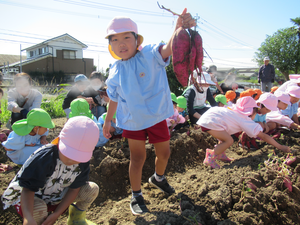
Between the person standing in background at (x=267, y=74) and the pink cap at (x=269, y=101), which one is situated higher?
the person standing in background at (x=267, y=74)

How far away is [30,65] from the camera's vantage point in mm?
25875

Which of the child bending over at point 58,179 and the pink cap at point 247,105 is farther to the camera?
the pink cap at point 247,105

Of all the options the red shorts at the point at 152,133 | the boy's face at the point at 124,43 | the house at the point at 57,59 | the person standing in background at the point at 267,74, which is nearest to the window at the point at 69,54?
the house at the point at 57,59

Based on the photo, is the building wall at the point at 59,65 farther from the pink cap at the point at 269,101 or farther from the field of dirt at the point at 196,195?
the pink cap at the point at 269,101

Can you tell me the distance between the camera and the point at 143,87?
72.1 inches

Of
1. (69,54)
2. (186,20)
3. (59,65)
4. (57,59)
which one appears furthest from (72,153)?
(69,54)

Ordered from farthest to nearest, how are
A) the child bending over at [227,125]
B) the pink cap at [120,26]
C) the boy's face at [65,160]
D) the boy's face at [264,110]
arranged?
the boy's face at [264,110], the child bending over at [227,125], the pink cap at [120,26], the boy's face at [65,160]

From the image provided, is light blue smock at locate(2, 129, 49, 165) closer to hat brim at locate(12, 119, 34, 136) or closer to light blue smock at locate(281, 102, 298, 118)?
hat brim at locate(12, 119, 34, 136)

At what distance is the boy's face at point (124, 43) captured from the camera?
1.78 m

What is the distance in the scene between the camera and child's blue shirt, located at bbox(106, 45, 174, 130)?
1812 millimetres

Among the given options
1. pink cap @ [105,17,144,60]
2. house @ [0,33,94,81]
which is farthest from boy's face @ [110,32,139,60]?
house @ [0,33,94,81]

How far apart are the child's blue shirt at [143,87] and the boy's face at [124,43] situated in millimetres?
74

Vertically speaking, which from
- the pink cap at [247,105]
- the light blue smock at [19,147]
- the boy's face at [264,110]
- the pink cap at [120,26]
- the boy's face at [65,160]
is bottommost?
the light blue smock at [19,147]

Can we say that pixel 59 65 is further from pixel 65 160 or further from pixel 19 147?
pixel 65 160
